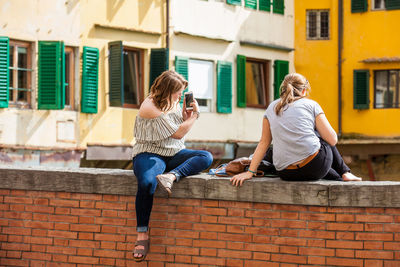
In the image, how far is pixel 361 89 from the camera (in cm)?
2592

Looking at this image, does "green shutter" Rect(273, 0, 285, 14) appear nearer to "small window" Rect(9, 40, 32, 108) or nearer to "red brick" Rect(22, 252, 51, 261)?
"small window" Rect(9, 40, 32, 108)

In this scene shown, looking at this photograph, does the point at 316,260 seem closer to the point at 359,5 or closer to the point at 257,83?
the point at 257,83

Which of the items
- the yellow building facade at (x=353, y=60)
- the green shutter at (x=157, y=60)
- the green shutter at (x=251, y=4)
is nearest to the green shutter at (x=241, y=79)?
the green shutter at (x=251, y=4)

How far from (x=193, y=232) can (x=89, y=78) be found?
13164 mm

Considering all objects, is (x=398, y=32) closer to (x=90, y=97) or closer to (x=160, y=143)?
(x=90, y=97)

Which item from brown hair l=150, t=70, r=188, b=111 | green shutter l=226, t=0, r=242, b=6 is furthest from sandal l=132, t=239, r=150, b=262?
green shutter l=226, t=0, r=242, b=6

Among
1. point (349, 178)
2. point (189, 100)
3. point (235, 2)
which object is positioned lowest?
point (349, 178)

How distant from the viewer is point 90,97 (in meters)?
20.1

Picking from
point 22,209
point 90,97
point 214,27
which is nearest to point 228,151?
point 214,27

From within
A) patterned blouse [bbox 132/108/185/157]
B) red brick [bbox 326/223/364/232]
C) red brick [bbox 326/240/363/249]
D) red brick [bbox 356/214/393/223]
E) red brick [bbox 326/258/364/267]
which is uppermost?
patterned blouse [bbox 132/108/185/157]

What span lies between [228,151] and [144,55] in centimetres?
405

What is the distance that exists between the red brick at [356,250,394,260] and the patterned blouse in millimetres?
1935

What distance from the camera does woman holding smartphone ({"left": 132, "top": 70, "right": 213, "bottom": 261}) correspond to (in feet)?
23.8

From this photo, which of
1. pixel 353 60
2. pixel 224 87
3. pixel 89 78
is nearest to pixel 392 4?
pixel 353 60
